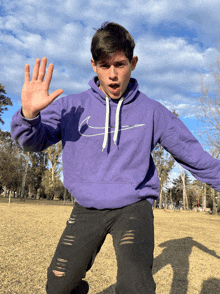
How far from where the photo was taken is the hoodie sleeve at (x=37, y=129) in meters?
1.79

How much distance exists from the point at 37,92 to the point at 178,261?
5790 mm

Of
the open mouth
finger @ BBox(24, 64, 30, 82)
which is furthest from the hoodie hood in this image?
finger @ BBox(24, 64, 30, 82)

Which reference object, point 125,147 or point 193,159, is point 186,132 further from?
point 125,147

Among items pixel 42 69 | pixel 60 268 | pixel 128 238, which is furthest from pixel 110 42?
pixel 60 268

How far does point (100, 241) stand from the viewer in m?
1.82

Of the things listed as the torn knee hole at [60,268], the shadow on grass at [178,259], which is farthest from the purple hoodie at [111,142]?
the shadow on grass at [178,259]

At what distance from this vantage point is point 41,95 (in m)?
1.81

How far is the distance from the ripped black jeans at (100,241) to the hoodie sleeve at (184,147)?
522 mm

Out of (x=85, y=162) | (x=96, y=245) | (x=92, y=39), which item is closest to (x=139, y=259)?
(x=96, y=245)

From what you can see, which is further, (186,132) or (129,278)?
(186,132)

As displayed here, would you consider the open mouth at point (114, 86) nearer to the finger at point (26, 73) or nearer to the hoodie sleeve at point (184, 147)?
the hoodie sleeve at point (184, 147)

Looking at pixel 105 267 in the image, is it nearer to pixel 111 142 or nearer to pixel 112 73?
pixel 111 142

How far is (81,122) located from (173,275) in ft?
13.9

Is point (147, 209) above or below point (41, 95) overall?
below
